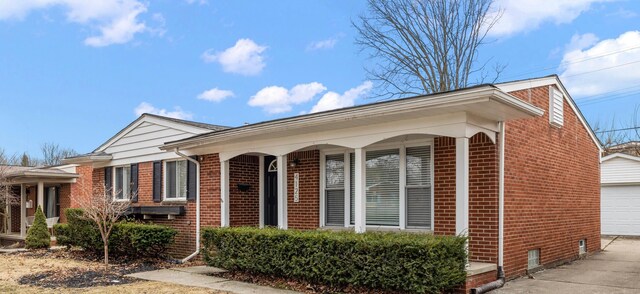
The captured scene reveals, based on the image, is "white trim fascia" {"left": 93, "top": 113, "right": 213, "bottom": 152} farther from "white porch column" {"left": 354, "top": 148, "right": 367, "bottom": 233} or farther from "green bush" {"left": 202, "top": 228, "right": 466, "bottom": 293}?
"white porch column" {"left": 354, "top": 148, "right": 367, "bottom": 233}

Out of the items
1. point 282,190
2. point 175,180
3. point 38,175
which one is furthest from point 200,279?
point 38,175

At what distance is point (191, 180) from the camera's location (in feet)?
40.7

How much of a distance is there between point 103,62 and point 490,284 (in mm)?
17068

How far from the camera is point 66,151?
49.3 m

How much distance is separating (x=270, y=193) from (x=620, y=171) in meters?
13.8

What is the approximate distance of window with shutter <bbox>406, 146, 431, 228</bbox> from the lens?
8.68m

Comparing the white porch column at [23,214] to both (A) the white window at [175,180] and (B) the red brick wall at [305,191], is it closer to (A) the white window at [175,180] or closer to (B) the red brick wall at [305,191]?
(A) the white window at [175,180]

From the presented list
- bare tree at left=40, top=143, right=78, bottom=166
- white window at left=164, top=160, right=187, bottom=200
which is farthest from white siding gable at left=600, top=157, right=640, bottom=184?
bare tree at left=40, top=143, right=78, bottom=166

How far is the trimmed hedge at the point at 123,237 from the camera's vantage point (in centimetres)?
1172

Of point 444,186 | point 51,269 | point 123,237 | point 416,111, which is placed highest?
point 416,111

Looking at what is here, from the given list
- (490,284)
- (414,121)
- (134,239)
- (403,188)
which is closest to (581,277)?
(490,284)

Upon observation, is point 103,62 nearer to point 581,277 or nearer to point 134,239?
point 134,239

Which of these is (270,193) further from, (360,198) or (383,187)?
(360,198)

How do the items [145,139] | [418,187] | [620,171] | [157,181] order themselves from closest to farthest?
[418,187] → [157,181] → [145,139] → [620,171]
